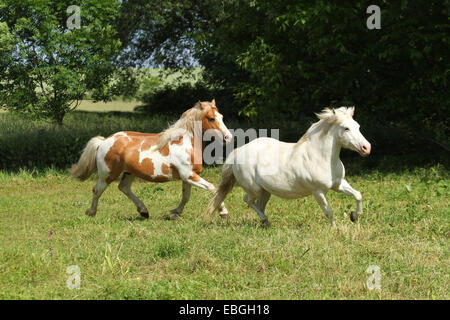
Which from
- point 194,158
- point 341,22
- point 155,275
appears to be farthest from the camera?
point 341,22

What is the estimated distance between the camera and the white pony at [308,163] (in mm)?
7848

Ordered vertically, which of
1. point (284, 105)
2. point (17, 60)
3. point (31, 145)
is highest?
point (17, 60)

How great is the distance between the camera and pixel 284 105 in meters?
17.1

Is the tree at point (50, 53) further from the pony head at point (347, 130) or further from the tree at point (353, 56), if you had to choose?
the pony head at point (347, 130)

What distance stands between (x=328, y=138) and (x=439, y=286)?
2.87 m

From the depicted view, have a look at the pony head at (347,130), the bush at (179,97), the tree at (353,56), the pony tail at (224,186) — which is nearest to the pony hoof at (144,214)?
the pony tail at (224,186)

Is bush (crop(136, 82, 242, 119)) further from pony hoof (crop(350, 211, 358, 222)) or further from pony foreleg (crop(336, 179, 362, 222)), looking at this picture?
pony foreleg (crop(336, 179, 362, 222))

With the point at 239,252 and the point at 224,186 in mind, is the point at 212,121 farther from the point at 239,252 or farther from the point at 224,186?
the point at 239,252

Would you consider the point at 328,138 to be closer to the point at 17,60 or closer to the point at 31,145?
the point at 31,145

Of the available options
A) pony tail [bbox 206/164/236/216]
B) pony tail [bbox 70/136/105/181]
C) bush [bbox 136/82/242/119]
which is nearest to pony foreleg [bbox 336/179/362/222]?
pony tail [bbox 206/164/236/216]

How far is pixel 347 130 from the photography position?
25.5 feet

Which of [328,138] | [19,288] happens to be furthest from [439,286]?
[19,288]

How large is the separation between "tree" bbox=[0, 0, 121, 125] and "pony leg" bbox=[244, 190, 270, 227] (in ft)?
44.8

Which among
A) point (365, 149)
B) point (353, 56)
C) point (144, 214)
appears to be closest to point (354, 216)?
point (365, 149)
